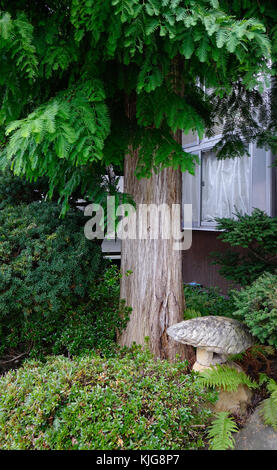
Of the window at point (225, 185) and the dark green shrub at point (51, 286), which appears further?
the window at point (225, 185)

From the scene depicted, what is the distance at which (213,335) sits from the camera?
3096 mm

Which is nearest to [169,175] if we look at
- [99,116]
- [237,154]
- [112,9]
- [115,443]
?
[99,116]

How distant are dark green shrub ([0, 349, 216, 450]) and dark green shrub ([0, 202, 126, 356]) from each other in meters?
0.77

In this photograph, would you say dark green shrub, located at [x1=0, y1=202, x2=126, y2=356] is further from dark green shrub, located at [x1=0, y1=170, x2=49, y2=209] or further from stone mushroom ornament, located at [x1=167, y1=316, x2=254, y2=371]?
stone mushroom ornament, located at [x1=167, y1=316, x2=254, y2=371]

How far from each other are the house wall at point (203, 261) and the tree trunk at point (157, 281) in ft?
12.7

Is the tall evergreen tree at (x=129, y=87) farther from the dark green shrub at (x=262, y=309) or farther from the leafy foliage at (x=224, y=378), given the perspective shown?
the dark green shrub at (x=262, y=309)

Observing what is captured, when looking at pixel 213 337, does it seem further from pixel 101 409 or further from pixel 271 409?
pixel 101 409

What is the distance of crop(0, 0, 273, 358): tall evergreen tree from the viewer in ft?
7.70

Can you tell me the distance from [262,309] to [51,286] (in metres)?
2.07

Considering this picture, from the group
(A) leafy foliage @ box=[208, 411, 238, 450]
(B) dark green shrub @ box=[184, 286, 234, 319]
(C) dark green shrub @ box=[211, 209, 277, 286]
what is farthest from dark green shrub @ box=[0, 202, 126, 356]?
(C) dark green shrub @ box=[211, 209, 277, 286]

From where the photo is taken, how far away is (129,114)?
3.64m

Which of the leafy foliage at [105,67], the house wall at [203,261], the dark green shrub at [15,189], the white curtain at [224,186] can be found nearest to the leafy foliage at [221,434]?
the leafy foliage at [105,67]

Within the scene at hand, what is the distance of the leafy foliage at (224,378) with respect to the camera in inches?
118

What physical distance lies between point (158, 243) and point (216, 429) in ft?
5.87
